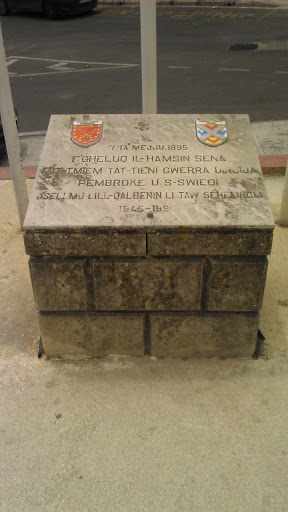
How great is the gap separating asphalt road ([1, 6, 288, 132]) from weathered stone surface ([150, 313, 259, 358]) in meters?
5.16

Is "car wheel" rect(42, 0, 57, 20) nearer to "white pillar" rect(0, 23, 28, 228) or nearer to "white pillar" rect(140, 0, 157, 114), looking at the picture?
"white pillar" rect(0, 23, 28, 228)

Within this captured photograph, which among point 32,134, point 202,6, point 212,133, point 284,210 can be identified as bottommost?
point 202,6

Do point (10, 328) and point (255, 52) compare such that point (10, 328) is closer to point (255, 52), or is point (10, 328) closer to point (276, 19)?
point (255, 52)

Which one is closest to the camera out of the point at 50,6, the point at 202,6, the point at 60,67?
the point at 60,67

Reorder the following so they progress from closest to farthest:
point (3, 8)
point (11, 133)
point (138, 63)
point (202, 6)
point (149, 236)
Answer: point (149, 236), point (11, 133), point (138, 63), point (3, 8), point (202, 6)

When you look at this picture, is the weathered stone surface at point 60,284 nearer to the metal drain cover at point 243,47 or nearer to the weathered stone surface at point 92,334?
the weathered stone surface at point 92,334

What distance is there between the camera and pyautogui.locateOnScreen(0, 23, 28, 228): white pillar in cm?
375

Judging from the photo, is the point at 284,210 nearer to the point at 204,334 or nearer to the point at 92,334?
the point at 204,334

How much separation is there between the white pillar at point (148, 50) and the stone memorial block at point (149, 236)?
0.64 meters

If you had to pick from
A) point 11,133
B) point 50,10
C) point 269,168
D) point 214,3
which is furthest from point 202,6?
point 11,133

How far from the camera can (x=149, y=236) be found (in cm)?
256

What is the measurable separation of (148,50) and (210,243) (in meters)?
1.60

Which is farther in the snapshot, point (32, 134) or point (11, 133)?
point (32, 134)

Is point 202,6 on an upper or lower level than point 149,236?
lower
